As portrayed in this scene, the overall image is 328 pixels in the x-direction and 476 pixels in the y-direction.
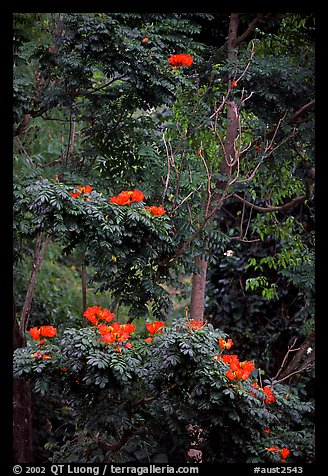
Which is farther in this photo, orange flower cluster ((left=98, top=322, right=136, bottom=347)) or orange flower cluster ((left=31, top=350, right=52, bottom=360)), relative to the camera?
orange flower cluster ((left=31, top=350, right=52, bottom=360))

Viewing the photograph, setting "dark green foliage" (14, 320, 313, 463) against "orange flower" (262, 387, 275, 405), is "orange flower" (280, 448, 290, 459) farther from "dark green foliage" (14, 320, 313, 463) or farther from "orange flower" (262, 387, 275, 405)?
"orange flower" (262, 387, 275, 405)

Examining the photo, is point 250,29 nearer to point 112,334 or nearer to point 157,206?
point 157,206

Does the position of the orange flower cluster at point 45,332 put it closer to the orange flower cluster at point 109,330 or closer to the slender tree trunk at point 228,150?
the orange flower cluster at point 109,330

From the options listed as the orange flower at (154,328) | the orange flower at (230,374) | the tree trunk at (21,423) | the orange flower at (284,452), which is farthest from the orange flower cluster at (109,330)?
the tree trunk at (21,423)

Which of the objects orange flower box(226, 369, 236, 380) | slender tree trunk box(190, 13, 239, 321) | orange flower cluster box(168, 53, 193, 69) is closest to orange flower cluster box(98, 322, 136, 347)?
orange flower box(226, 369, 236, 380)

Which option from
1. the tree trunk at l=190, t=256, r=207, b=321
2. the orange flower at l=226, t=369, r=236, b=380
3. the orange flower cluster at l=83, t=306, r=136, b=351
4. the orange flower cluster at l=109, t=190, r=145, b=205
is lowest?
the tree trunk at l=190, t=256, r=207, b=321

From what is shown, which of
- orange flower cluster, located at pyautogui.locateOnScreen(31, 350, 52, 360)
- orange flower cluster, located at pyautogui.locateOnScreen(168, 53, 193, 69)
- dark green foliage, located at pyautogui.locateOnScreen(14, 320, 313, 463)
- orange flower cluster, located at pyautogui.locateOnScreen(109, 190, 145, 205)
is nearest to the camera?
dark green foliage, located at pyautogui.locateOnScreen(14, 320, 313, 463)

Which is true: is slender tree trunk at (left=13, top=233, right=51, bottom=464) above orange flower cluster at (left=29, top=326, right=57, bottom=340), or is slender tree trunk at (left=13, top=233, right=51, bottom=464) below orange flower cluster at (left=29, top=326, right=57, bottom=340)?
below

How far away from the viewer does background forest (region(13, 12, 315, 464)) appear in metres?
2.24

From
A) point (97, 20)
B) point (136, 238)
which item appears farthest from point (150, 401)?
point (97, 20)

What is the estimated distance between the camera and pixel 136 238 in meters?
2.42

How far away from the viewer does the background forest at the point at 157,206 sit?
2240 mm

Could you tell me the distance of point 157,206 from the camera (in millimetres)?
2732
